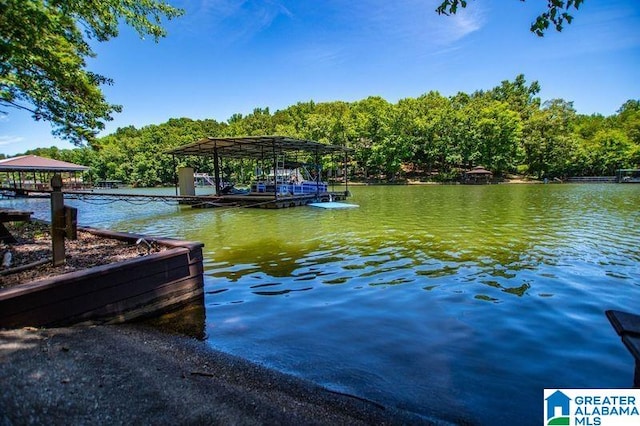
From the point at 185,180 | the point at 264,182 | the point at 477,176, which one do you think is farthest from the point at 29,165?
the point at 477,176

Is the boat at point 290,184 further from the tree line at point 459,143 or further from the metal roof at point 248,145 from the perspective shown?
the tree line at point 459,143

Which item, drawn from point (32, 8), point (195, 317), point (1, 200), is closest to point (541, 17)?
point (195, 317)

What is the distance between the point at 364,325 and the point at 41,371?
362cm

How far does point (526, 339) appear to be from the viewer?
464cm

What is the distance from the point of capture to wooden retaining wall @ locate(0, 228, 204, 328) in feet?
13.0

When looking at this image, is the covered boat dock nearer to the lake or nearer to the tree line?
the lake

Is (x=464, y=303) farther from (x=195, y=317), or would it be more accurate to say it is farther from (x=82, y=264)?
(x=82, y=264)

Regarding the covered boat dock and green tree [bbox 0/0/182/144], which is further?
the covered boat dock

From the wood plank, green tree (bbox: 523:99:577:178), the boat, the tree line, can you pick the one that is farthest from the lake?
green tree (bbox: 523:99:577:178)
